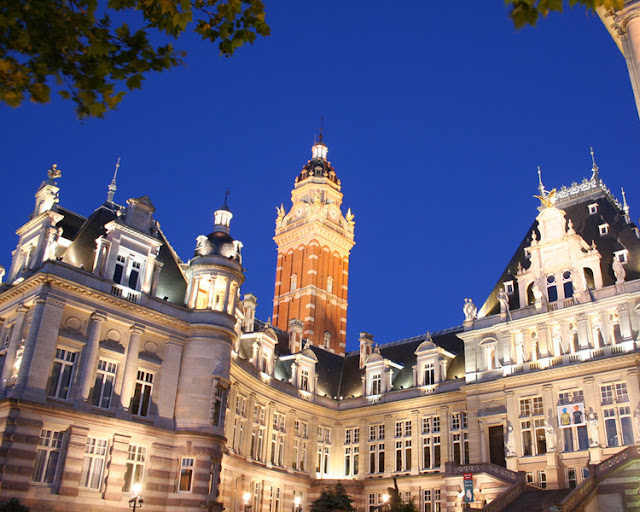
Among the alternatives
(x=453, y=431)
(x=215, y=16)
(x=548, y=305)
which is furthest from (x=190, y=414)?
(x=215, y=16)

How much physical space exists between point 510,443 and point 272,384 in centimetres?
1658

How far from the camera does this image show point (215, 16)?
8.87 metres

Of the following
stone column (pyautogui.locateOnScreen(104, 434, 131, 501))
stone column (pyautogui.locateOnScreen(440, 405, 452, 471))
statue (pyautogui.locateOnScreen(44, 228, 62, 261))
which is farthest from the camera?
stone column (pyautogui.locateOnScreen(440, 405, 452, 471))

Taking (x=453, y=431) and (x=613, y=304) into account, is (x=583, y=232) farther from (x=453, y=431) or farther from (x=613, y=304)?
(x=453, y=431)

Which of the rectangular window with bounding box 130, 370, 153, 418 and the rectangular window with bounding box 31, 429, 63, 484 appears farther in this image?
the rectangular window with bounding box 130, 370, 153, 418

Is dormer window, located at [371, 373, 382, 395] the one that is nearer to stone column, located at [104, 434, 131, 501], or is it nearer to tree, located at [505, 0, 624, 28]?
stone column, located at [104, 434, 131, 501]

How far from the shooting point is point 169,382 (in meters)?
33.8

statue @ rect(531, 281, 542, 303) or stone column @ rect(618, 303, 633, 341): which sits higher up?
statue @ rect(531, 281, 542, 303)

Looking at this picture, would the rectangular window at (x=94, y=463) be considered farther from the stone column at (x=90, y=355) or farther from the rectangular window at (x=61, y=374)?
the rectangular window at (x=61, y=374)

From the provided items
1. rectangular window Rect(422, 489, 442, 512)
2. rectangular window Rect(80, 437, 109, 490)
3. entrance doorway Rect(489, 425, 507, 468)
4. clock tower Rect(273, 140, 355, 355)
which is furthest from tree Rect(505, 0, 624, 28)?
clock tower Rect(273, 140, 355, 355)

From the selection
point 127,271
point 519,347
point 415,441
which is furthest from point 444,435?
point 127,271

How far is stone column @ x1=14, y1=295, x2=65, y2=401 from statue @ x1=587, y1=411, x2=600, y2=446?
28949 millimetres

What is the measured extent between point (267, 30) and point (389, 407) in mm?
41598

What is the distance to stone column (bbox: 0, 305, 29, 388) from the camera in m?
29.7
